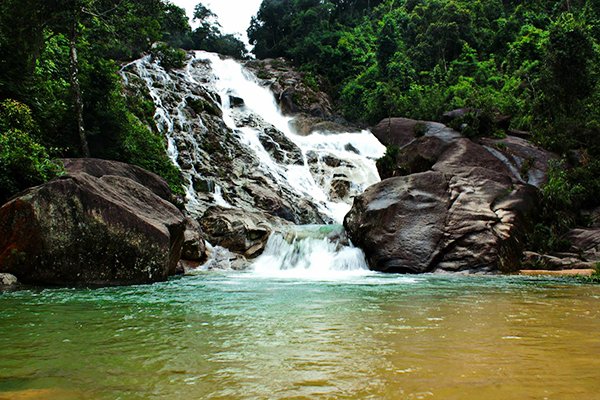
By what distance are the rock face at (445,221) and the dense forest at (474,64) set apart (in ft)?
4.76

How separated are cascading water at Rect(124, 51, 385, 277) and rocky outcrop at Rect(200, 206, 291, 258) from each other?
0.46 m

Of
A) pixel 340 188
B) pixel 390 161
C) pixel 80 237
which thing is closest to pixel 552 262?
pixel 390 161

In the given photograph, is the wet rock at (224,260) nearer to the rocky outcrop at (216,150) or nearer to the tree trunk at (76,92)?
the rocky outcrop at (216,150)

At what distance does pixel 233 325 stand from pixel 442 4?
146 feet

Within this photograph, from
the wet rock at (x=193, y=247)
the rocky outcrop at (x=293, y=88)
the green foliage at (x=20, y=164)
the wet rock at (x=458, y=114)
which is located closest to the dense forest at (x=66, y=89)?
the green foliage at (x=20, y=164)

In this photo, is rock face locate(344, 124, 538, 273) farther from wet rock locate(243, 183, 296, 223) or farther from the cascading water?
wet rock locate(243, 183, 296, 223)

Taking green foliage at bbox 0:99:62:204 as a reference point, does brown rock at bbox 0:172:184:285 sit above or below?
below

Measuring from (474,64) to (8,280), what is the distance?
37.4 m

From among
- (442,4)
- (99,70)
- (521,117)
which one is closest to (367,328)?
(99,70)

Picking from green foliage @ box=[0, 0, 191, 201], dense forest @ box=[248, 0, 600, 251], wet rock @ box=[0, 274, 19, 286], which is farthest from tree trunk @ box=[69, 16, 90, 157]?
dense forest @ box=[248, 0, 600, 251]

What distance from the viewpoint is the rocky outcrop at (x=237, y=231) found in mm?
13617

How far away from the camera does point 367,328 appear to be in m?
3.67

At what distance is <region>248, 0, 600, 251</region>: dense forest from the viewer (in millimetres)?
16766

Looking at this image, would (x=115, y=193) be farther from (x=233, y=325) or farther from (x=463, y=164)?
(x=463, y=164)
